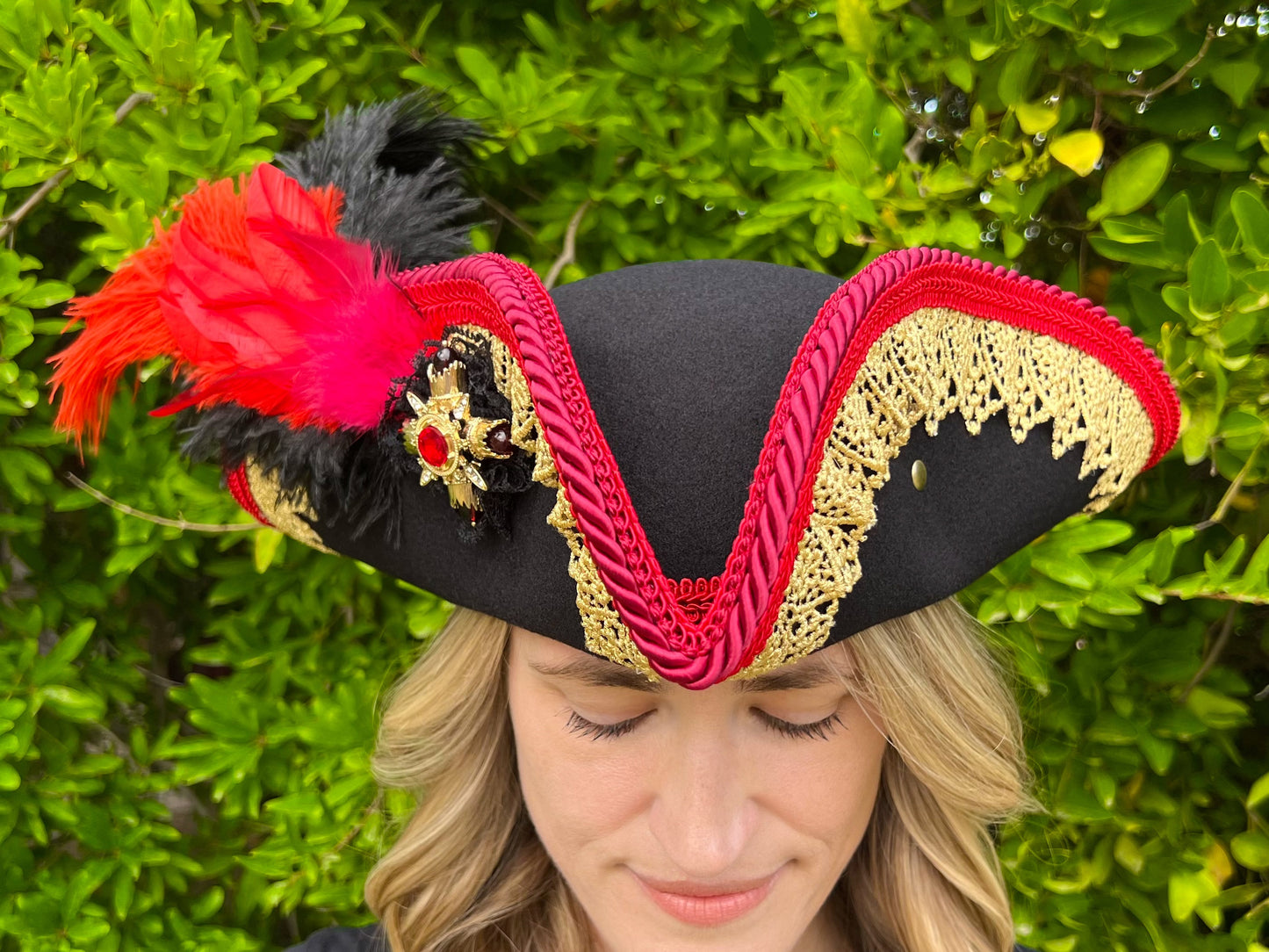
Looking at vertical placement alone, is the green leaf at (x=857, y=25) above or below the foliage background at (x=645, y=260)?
above

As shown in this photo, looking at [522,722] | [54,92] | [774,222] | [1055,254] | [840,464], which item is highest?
[54,92]

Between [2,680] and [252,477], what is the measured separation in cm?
84

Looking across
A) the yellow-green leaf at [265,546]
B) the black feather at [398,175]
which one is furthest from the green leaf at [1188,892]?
the yellow-green leaf at [265,546]

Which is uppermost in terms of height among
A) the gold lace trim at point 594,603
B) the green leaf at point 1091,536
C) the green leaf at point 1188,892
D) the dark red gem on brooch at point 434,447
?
the dark red gem on brooch at point 434,447

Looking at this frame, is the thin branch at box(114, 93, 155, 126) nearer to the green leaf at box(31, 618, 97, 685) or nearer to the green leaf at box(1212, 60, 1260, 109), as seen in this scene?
the green leaf at box(31, 618, 97, 685)

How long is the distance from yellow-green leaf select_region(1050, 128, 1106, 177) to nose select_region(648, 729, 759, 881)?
0.98 meters

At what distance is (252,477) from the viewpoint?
1299mm

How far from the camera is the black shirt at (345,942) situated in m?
1.70

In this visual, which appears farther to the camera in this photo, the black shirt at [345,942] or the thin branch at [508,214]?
the thin branch at [508,214]

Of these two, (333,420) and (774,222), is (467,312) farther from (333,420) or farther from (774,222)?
(774,222)

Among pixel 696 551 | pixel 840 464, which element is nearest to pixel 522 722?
pixel 696 551

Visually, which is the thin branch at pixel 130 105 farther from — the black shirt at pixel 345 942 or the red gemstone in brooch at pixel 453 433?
the black shirt at pixel 345 942

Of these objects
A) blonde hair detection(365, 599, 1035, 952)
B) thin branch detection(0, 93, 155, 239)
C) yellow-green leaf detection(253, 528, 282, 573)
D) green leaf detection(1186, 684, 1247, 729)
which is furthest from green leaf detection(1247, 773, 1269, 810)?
thin branch detection(0, 93, 155, 239)

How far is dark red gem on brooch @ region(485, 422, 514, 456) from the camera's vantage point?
38.9 inches
